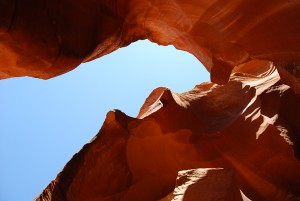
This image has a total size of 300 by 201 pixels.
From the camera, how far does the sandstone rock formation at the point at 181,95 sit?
203 inches

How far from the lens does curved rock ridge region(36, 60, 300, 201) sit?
6.74m

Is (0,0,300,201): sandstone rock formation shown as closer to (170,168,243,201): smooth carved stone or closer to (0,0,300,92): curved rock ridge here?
(0,0,300,92): curved rock ridge

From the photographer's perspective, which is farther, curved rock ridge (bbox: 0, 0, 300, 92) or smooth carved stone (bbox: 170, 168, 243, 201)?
curved rock ridge (bbox: 0, 0, 300, 92)

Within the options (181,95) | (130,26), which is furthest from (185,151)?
(130,26)

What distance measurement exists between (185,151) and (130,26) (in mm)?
3085

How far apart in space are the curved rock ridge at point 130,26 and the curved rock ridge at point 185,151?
1.59 m

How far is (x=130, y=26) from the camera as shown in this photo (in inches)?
259

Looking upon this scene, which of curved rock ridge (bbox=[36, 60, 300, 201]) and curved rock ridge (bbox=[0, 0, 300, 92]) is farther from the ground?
curved rock ridge (bbox=[0, 0, 300, 92])

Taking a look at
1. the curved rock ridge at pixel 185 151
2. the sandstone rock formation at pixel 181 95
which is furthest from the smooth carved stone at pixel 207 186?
the curved rock ridge at pixel 185 151

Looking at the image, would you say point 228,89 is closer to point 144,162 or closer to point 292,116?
point 292,116

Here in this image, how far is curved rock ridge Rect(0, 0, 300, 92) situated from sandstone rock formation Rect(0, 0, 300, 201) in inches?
0.6

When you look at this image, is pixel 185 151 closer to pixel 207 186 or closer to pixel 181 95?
pixel 181 95

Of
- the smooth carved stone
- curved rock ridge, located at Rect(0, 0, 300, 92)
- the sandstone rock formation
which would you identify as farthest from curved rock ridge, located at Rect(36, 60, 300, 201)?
the smooth carved stone

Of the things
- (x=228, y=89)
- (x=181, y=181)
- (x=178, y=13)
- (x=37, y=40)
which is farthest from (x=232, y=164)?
(x=37, y=40)
